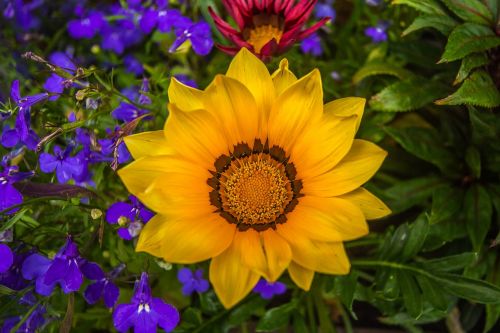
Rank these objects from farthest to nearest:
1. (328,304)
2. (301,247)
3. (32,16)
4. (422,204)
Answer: (32,16) → (328,304) → (422,204) → (301,247)

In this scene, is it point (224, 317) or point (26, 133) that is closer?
point (26, 133)

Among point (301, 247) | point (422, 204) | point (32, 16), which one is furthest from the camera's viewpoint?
point (32, 16)

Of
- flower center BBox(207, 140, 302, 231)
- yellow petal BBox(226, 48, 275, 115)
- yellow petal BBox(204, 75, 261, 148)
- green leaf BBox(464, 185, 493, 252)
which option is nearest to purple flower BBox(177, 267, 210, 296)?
flower center BBox(207, 140, 302, 231)

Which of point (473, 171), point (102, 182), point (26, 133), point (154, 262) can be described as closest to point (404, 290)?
point (473, 171)

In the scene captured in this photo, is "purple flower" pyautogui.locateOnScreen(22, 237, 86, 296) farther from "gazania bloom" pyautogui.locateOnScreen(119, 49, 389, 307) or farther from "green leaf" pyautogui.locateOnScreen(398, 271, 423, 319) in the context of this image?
"green leaf" pyautogui.locateOnScreen(398, 271, 423, 319)

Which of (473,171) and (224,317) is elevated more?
(473,171)

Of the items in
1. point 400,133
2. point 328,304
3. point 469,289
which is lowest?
point 328,304

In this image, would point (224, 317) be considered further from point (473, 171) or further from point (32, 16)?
point (32, 16)
